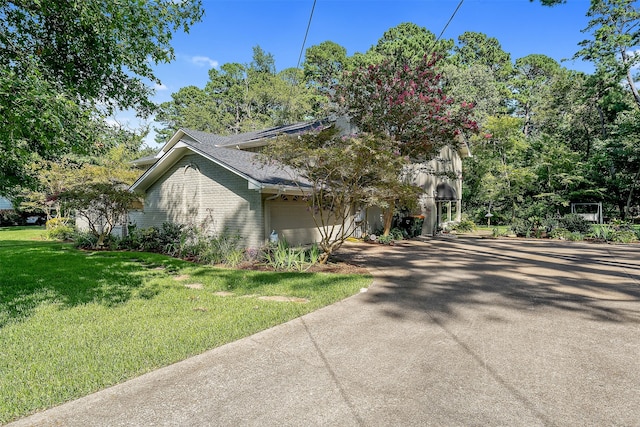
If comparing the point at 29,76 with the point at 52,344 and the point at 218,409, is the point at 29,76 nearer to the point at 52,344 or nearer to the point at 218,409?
the point at 52,344

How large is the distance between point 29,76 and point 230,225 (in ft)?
23.9

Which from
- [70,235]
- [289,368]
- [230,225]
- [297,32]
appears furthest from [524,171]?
[70,235]

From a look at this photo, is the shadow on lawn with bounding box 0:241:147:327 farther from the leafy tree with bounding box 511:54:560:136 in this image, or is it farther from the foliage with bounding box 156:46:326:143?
the leafy tree with bounding box 511:54:560:136

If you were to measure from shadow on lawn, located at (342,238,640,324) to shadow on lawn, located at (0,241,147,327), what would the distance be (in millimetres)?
5601

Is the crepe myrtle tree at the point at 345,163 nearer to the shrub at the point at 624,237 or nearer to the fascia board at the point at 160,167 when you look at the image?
the fascia board at the point at 160,167

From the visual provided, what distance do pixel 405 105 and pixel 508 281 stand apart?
8.24 metres

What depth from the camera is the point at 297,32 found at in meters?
10.4

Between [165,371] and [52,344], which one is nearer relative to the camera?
[165,371]

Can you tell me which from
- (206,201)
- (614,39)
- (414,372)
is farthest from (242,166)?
(614,39)

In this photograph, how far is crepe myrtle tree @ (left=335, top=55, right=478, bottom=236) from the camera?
43.8 feet

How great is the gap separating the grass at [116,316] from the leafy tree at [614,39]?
21376 mm

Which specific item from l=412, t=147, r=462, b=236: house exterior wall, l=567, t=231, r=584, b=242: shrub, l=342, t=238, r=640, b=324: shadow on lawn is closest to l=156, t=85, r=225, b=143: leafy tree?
l=412, t=147, r=462, b=236: house exterior wall

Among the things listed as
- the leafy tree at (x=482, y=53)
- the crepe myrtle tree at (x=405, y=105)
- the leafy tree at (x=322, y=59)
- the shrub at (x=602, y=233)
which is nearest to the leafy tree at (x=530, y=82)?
the leafy tree at (x=482, y=53)

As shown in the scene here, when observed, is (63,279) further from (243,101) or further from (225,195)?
(243,101)
